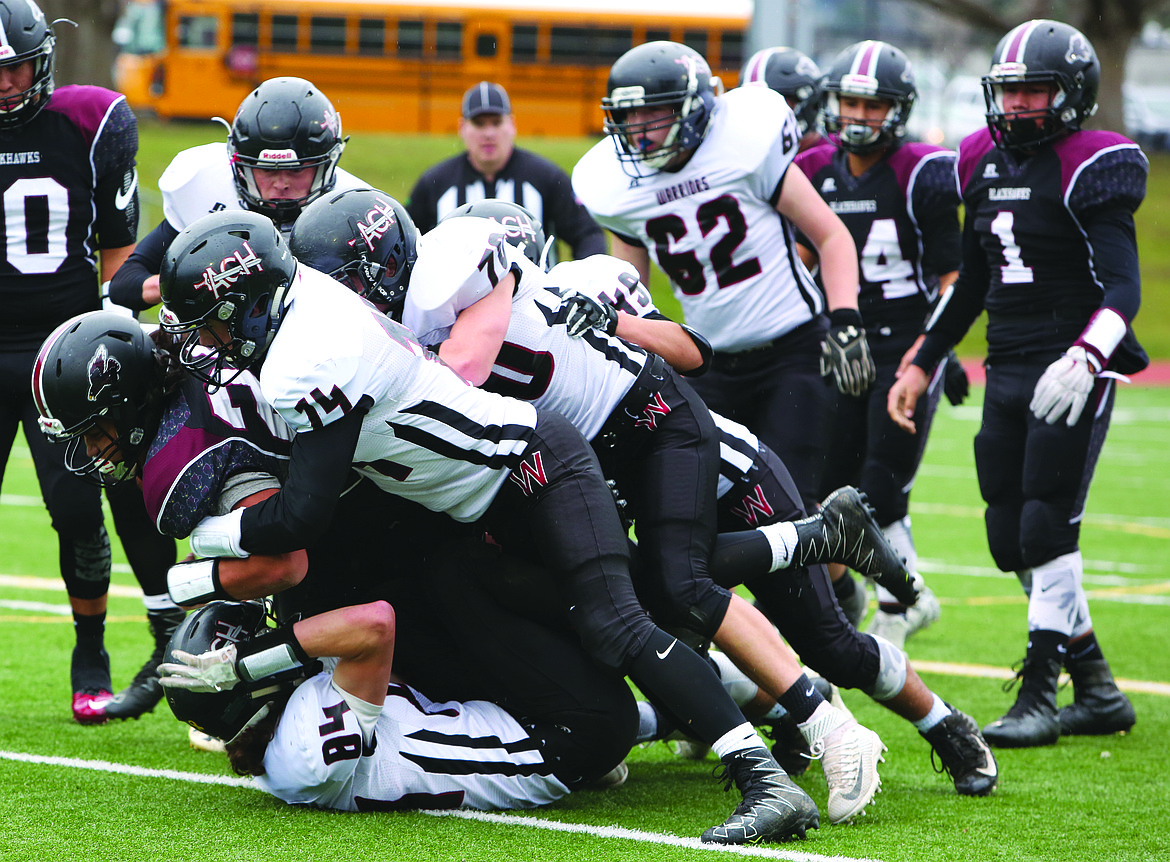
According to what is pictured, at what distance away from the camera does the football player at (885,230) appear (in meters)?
5.73

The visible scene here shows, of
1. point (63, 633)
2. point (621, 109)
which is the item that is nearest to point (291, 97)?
point (621, 109)

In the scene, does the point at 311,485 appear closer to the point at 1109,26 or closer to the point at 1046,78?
the point at 1046,78

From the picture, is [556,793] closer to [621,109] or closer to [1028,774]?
[1028,774]

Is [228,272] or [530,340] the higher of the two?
[228,272]

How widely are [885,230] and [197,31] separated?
22296 millimetres

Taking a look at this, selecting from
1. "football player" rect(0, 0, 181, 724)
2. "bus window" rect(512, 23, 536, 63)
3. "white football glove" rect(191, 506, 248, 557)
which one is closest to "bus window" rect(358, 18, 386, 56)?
"bus window" rect(512, 23, 536, 63)

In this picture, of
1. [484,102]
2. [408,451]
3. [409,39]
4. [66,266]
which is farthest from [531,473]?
[409,39]

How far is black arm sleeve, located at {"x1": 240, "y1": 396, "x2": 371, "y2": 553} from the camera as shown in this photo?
3.02 m

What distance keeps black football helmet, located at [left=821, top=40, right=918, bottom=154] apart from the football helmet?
313cm

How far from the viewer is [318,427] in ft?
9.89

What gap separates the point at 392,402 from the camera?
10.2 ft

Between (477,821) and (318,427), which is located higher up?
(318,427)

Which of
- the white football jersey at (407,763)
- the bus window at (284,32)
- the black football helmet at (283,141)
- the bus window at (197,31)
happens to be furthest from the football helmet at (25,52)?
the bus window at (197,31)

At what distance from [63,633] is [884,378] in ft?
11.5
